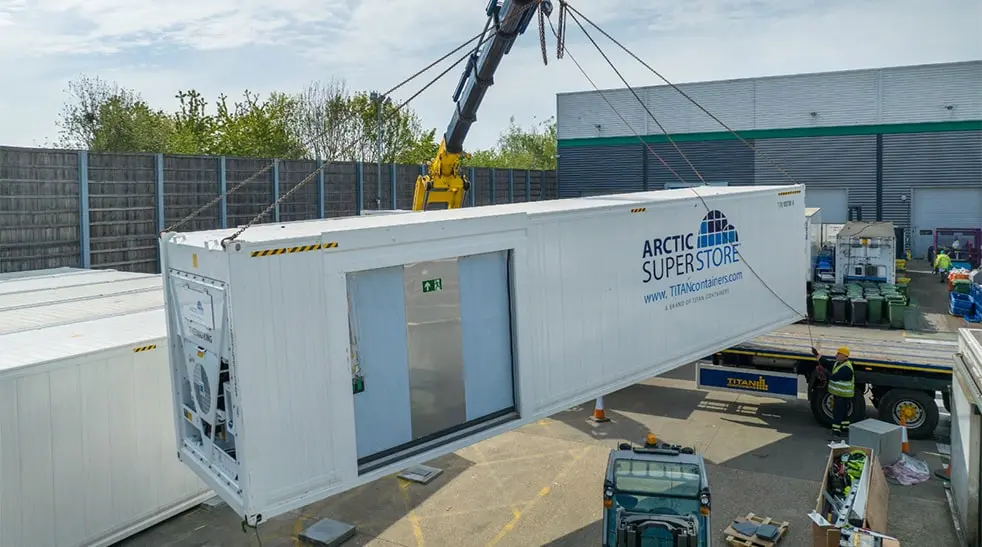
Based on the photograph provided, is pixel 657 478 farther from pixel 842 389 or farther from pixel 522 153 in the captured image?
pixel 522 153

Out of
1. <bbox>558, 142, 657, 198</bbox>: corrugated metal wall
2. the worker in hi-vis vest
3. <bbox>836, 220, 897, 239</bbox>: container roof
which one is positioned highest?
<bbox>558, 142, 657, 198</bbox>: corrugated metal wall

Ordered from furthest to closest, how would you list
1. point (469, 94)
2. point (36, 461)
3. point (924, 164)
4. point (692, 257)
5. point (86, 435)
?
point (924, 164) → point (469, 94) → point (692, 257) → point (86, 435) → point (36, 461)

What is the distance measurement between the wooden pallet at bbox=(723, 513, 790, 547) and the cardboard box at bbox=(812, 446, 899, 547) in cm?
45

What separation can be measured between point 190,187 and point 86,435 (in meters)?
12.5

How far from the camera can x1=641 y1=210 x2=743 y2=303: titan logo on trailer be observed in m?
Result: 9.45

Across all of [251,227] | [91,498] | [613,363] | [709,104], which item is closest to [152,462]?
[91,498]

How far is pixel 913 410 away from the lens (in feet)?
38.0

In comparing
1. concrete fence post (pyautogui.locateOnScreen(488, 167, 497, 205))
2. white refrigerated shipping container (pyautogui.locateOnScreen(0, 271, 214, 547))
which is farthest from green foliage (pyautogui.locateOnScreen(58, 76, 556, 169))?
white refrigerated shipping container (pyautogui.locateOnScreen(0, 271, 214, 547))

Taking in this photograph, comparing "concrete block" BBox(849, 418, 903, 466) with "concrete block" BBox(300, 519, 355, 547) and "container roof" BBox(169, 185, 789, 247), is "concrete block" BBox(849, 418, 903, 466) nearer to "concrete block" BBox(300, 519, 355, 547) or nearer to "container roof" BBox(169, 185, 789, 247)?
"container roof" BBox(169, 185, 789, 247)

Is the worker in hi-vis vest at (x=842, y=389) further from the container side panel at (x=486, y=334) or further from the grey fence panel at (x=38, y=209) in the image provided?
the grey fence panel at (x=38, y=209)

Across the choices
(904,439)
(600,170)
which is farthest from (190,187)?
(600,170)

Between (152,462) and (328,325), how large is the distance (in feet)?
12.6

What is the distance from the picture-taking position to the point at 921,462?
10367 millimetres

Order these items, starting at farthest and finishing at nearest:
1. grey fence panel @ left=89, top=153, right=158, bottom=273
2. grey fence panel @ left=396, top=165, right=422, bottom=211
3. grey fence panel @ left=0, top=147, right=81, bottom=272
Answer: grey fence panel @ left=396, top=165, right=422, bottom=211 < grey fence panel @ left=89, top=153, right=158, bottom=273 < grey fence panel @ left=0, top=147, right=81, bottom=272
